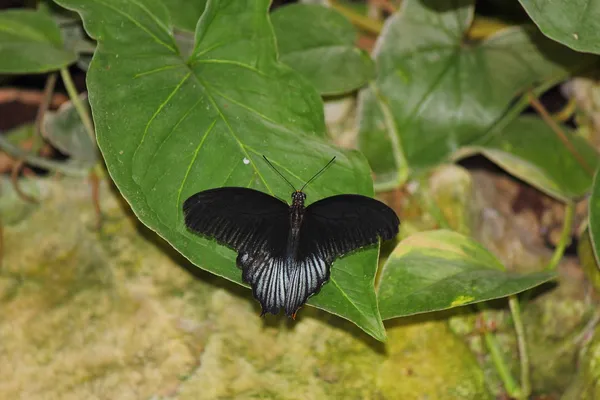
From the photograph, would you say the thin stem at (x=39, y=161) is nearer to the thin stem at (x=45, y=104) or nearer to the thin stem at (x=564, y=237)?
the thin stem at (x=45, y=104)

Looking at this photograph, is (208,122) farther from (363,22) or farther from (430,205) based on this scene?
(363,22)

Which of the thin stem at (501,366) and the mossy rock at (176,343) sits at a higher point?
the mossy rock at (176,343)

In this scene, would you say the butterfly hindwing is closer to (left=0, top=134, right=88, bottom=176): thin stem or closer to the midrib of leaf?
the midrib of leaf

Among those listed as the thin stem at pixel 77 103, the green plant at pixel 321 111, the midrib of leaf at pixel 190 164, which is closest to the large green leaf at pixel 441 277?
the green plant at pixel 321 111

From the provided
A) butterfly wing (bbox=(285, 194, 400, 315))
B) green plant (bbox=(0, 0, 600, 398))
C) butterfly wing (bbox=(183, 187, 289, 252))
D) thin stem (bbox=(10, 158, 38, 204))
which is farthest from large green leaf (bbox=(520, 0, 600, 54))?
thin stem (bbox=(10, 158, 38, 204))

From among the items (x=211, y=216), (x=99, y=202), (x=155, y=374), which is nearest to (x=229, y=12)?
(x=211, y=216)

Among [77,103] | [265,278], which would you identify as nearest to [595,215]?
[265,278]
